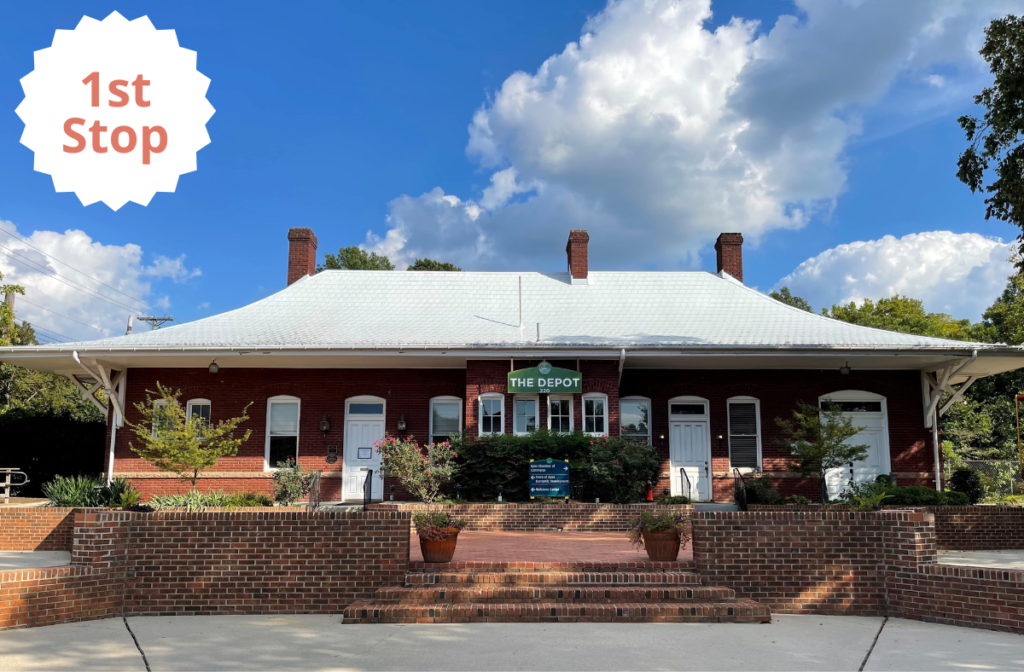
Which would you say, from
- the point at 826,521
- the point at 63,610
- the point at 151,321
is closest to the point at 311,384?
the point at 63,610

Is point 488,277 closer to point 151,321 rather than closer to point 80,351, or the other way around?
point 80,351

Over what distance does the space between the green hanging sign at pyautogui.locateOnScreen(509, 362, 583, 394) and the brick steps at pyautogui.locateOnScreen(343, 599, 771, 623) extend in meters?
8.65

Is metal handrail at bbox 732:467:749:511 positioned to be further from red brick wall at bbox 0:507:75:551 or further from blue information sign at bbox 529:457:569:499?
red brick wall at bbox 0:507:75:551

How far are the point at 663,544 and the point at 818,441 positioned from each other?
26.6 ft

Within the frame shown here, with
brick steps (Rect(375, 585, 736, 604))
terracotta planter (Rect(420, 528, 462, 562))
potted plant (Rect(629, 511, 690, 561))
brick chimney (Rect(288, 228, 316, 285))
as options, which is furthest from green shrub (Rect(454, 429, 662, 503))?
brick chimney (Rect(288, 228, 316, 285))

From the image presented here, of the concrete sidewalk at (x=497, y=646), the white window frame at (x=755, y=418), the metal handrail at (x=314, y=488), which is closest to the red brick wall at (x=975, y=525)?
the white window frame at (x=755, y=418)

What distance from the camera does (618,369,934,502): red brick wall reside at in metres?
17.4

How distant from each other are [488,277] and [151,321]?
2897 cm

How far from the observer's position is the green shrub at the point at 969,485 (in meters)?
15.2

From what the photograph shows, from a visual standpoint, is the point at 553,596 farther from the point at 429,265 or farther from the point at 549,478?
the point at 429,265

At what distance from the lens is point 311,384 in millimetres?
17656

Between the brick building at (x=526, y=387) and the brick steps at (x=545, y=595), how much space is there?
8.43 metres

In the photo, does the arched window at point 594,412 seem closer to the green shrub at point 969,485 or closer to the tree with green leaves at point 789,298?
the green shrub at point 969,485

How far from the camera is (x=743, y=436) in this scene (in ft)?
57.7
